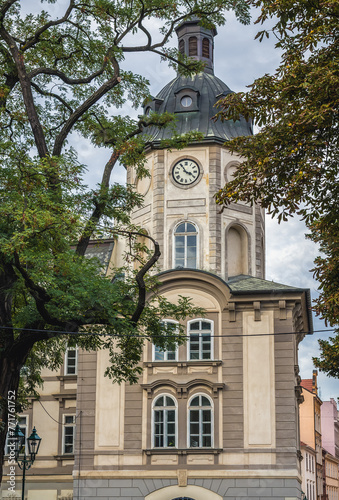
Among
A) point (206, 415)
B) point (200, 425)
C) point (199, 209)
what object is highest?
point (199, 209)

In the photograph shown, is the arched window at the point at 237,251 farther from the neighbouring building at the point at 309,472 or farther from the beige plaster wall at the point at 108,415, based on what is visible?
the neighbouring building at the point at 309,472

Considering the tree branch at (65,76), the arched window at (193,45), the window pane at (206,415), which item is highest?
the arched window at (193,45)

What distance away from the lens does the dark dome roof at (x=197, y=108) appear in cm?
3544

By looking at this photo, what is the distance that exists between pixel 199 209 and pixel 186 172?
1790 mm

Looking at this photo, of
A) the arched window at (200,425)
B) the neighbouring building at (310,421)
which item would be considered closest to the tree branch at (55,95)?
the arched window at (200,425)

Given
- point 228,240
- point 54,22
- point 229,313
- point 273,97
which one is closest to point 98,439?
point 229,313

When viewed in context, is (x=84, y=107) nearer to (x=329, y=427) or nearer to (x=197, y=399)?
(x=197, y=399)

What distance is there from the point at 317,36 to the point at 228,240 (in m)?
22.3

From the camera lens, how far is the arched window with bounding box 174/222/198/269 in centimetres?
3381

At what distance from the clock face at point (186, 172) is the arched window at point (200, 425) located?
9456 millimetres

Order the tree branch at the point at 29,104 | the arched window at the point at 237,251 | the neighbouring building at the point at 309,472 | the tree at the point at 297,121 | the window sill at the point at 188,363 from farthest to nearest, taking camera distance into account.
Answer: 1. the neighbouring building at the point at 309,472
2. the arched window at the point at 237,251
3. the window sill at the point at 188,363
4. the tree branch at the point at 29,104
5. the tree at the point at 297,121

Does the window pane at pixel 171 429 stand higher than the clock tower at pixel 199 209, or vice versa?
the clock tower at pixel 199 209

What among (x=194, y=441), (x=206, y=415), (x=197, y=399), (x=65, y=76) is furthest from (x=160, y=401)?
(x=65, y=76)

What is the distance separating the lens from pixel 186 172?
34781 millimetres
